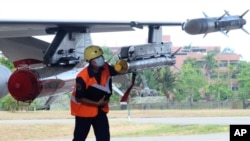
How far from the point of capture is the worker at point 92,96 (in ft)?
30.2

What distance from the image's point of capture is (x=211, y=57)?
7319cm

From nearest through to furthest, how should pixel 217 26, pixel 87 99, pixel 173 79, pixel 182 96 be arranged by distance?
1. pixel 87 99
2. pixel 217 26
3. pixel 173 79
4. pixel 182 96

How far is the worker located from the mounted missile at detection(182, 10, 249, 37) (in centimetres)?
178

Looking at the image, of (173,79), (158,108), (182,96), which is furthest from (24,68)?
(182,96)

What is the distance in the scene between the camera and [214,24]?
11.3 metres

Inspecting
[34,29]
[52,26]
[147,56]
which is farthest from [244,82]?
[34,29]

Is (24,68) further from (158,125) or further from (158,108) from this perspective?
(158,108)

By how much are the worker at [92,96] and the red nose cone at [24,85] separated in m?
2.34

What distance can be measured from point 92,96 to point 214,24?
2.85 m

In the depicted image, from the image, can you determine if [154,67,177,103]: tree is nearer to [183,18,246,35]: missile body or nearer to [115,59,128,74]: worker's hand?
[183,18,246,35]: missile body

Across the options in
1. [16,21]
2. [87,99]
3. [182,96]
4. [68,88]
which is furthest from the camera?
[182,96]

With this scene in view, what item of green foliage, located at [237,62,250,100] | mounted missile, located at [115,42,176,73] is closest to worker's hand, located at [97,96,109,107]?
mounted missile, located at [115,42,176,73]

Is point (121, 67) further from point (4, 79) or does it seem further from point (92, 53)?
point (4, 79)

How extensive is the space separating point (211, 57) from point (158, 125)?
4698cm
